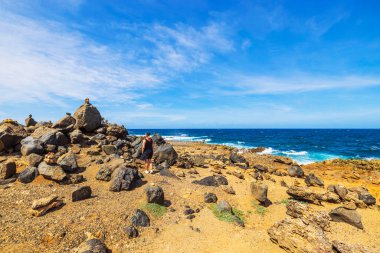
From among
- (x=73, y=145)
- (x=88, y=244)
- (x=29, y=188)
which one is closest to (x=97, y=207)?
(x=88, y=244)

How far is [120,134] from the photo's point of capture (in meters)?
19.0

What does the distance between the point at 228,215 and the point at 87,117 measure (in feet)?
46.6

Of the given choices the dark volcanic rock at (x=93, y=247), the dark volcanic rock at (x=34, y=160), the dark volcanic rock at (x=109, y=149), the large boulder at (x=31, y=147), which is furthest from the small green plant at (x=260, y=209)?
the large boulder at (x=31, y=147)

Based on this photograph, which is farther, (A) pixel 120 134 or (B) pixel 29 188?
(A) pixel 120 134

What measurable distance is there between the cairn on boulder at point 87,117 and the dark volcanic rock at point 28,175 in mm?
7475

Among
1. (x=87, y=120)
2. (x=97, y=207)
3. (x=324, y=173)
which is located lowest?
(x=324, y=173)

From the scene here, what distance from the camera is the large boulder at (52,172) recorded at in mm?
10242

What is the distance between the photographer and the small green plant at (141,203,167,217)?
8797 millimetres

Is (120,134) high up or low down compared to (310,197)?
up

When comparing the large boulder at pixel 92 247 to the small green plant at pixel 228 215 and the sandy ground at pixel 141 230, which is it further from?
the small green plant at pixel 228 215

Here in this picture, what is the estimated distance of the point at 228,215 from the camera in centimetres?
915

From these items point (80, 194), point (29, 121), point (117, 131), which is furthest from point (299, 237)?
point (29, 121)

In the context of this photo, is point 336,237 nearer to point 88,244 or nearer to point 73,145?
point 88,244

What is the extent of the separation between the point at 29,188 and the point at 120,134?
969 centimetres
